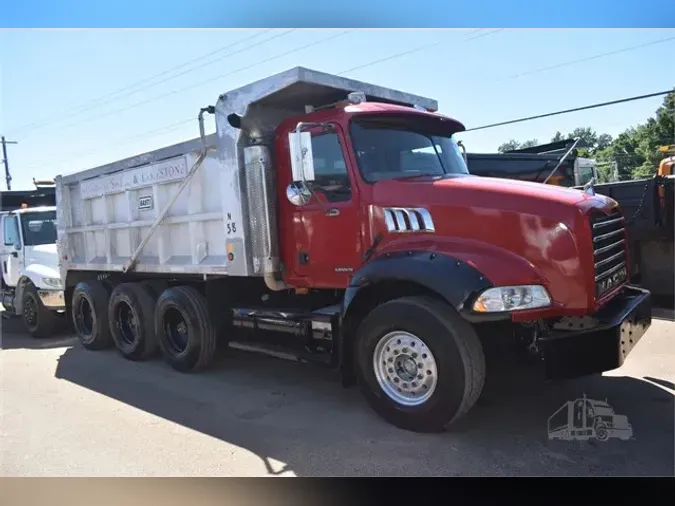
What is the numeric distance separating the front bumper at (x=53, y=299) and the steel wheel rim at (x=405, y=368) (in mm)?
6741

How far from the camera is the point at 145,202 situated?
724 centimetres

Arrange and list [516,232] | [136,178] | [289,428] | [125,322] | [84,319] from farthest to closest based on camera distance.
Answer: [84,319] < [125,322] < [136,178] < [289,428] < [516,232]

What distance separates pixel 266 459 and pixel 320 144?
273cm

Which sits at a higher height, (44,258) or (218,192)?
(218,192)

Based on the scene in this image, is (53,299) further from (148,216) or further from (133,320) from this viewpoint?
(148,216)

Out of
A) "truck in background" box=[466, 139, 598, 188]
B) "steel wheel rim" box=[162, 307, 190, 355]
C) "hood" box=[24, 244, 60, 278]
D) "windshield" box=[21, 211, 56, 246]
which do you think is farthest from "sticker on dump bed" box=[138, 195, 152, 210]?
"truck in background" box=[466, 139, 598, 188]

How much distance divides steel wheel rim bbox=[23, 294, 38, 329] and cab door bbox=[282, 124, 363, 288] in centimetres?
656

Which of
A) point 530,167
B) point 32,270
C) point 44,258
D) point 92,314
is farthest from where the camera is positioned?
point 44,258

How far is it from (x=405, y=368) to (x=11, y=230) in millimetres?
8862

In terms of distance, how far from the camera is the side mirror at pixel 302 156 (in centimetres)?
475

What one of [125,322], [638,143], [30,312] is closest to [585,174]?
[125,322]

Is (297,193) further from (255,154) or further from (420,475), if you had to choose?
(420,475)

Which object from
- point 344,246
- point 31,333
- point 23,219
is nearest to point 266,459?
point 344,246

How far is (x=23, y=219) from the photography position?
10180mm
